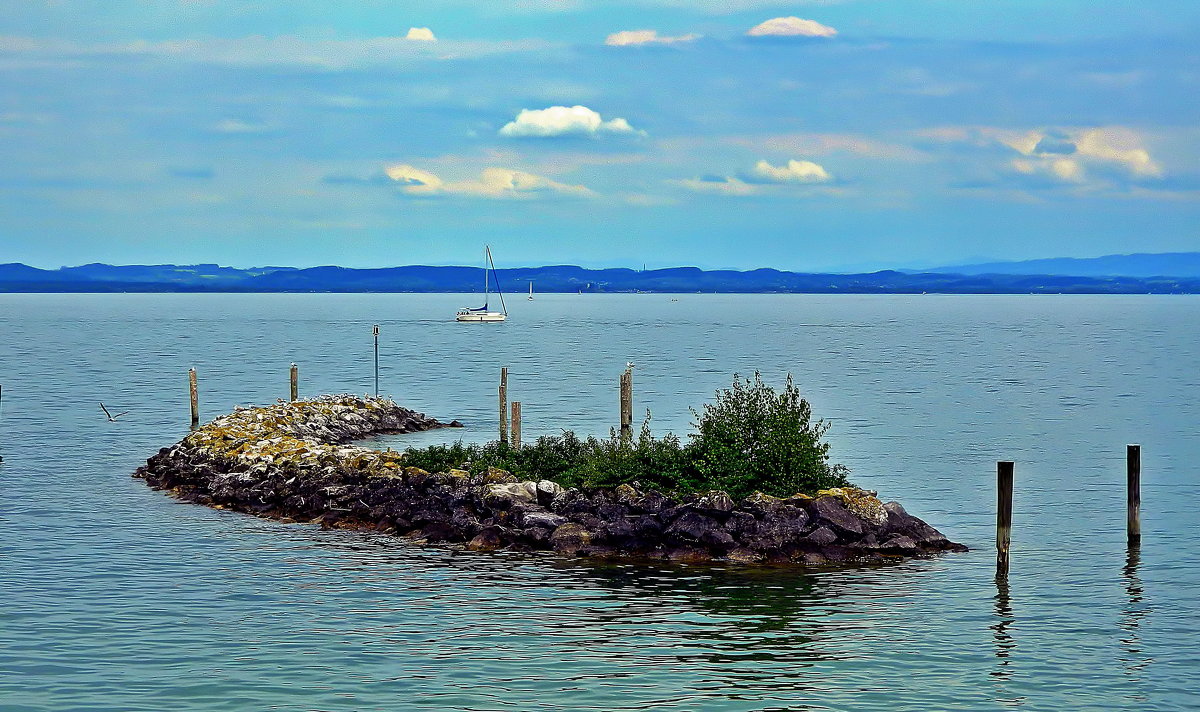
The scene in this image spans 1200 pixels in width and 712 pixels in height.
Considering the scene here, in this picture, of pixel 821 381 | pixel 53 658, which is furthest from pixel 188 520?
pixel 821 381

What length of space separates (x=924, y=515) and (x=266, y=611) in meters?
18.4

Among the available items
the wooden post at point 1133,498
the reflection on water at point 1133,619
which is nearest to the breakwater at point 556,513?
the reflection on water at point 1133,619

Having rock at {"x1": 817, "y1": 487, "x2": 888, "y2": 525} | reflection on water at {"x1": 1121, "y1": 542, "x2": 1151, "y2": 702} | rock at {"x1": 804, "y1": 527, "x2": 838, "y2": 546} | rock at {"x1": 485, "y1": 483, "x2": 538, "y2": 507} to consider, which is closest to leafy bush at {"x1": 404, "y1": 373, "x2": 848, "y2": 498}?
rock at {"x1": 817, "y1": 487, "x2": 888, "y2": 525}

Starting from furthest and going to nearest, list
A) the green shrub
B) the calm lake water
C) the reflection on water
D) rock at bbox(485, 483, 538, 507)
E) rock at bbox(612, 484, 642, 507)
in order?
rock at bbox(485, 483, 538, 507)
the green shrub
rock at bbox(612, 484, 642, 507)
the reflection on water
the calm lake water

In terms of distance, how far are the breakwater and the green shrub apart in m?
0.65

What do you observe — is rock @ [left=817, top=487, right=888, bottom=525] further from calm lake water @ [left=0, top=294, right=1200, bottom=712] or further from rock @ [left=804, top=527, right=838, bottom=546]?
calm lake water @ [left=0, top=294, right=1200, bottom=712]

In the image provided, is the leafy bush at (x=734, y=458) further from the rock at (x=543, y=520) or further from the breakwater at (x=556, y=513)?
the rock at (x=543, y=520)

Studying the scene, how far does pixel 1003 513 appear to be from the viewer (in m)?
26.8

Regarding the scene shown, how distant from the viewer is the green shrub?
29.4m

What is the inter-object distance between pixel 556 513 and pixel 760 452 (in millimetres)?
4905

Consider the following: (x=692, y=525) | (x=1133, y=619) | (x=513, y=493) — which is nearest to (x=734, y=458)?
(x=692, y=525)

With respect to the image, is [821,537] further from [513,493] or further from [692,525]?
[513,493]

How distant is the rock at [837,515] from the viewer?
28.3 meters

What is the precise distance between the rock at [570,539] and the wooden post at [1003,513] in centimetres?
871
